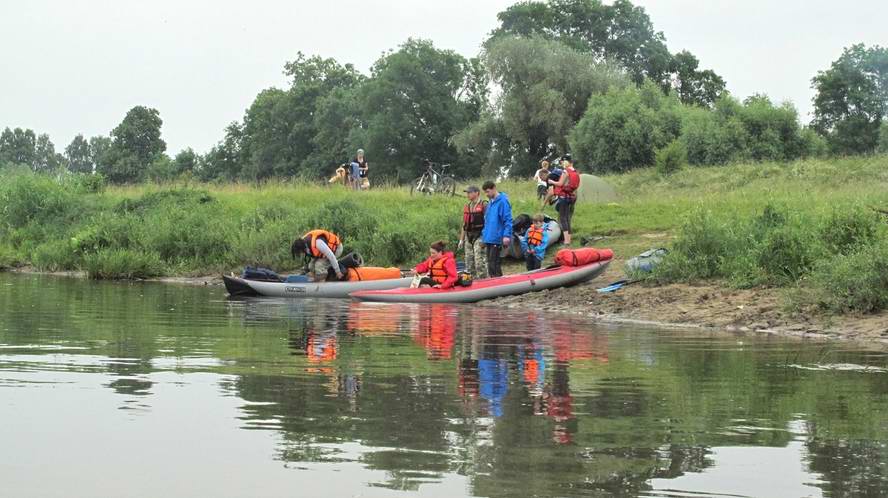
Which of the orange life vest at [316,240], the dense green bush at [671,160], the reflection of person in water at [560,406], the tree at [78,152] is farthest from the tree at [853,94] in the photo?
the tree at [78,152]

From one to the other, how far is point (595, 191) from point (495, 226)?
44.8ft

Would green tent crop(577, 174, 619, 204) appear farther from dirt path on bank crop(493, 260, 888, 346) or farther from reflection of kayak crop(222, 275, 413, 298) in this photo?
dirt path on bank crop(493, 260, 888, 346)

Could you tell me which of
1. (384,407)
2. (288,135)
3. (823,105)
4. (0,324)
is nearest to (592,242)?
(0,324)

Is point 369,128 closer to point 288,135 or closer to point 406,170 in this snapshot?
point 406,170

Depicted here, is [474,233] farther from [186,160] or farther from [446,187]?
[186,160]

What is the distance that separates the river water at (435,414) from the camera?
6.46 meters

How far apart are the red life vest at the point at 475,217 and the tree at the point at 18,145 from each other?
124287 millimetres

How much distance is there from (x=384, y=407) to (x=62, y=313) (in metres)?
10.0

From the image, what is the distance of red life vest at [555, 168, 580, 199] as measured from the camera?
2314 cm

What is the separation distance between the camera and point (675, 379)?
33.7 feet

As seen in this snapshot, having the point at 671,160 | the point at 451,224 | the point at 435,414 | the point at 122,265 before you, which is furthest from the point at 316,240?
the point at 671,160

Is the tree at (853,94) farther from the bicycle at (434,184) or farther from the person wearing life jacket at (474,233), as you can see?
the person wearing life jacket at (474,233)

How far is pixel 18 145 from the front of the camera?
141 m

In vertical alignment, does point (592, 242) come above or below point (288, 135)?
below
